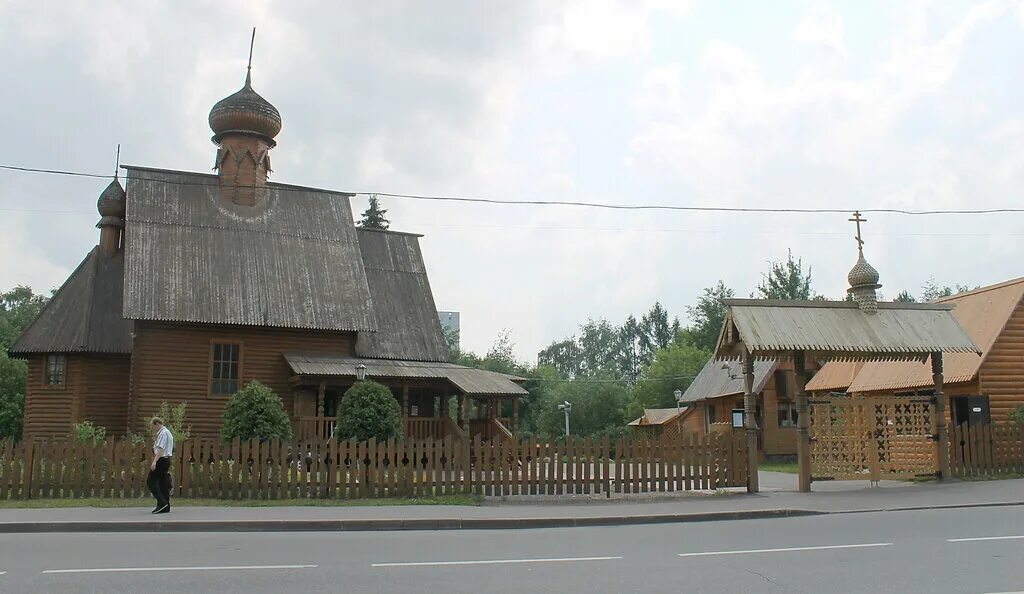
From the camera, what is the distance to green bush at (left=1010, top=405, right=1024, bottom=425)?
71.9ft

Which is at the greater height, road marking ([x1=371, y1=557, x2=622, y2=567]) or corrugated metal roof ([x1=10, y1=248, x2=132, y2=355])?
corrugated metal roof ([x1=10, y1=248, x2=132, y2=355])

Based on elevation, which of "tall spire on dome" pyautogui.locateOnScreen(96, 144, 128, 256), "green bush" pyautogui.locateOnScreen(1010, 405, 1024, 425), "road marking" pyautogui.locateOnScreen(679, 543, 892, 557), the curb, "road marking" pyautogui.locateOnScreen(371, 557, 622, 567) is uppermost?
"tall spire on dome" pyautogui.locateOnScreen(96, 144, 128, 256)

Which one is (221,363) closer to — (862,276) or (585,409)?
→ (862,276)

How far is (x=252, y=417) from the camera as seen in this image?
2092 centimetres

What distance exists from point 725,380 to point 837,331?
78.6 feet

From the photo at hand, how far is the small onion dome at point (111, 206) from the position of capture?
99.7ft

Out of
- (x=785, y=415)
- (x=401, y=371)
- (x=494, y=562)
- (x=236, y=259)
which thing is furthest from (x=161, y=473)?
(x=785, y=415)

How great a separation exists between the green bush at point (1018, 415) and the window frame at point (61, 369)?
28138mm

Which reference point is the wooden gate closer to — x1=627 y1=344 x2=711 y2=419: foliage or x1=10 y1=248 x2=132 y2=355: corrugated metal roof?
x1=10 y1=248 x2=132 y2=355: corrugated metal roof

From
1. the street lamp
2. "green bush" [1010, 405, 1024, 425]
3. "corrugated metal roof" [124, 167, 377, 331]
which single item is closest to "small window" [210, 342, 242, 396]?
"corrugated metal roof" [124, 167, 377, 331]

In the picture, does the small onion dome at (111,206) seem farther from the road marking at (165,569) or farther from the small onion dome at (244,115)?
the road marking at (165,569)

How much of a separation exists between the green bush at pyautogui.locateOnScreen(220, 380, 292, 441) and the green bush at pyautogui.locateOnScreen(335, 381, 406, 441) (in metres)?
1.91

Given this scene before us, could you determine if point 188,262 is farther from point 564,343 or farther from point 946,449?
point 564,343

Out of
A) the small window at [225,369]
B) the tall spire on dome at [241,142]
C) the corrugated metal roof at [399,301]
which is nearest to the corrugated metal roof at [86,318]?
the small window at [225,369]
